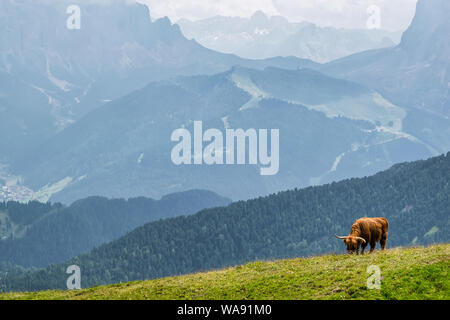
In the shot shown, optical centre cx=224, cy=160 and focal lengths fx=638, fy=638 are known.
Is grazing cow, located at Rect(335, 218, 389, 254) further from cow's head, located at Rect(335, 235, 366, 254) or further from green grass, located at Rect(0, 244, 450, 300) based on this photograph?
green grass, located at Rect(0, 244, 450, 300)

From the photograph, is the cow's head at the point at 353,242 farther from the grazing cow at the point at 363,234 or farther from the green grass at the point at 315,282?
the green grass at the point at 315,282

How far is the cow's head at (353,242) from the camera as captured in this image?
2008 inches

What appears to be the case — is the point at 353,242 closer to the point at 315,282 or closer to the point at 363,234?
the point at 363,234

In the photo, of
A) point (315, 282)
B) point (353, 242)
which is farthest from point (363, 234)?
point (315, 282)

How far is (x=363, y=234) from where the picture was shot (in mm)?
52156

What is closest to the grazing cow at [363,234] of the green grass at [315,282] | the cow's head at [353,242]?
the cow's head at [353,242]

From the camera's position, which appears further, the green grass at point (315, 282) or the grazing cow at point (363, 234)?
the grazing cow at point (363, 234)

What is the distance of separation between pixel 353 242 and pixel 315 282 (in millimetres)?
7211

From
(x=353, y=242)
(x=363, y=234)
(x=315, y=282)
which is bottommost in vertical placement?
(x=315, y=282)

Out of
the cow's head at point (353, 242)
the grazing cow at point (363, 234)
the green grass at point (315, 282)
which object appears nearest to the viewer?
the green grass at point (315, 282)

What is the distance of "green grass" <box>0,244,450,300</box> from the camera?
138 ft

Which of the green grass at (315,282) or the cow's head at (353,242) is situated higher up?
the cow's head at (353,242)
